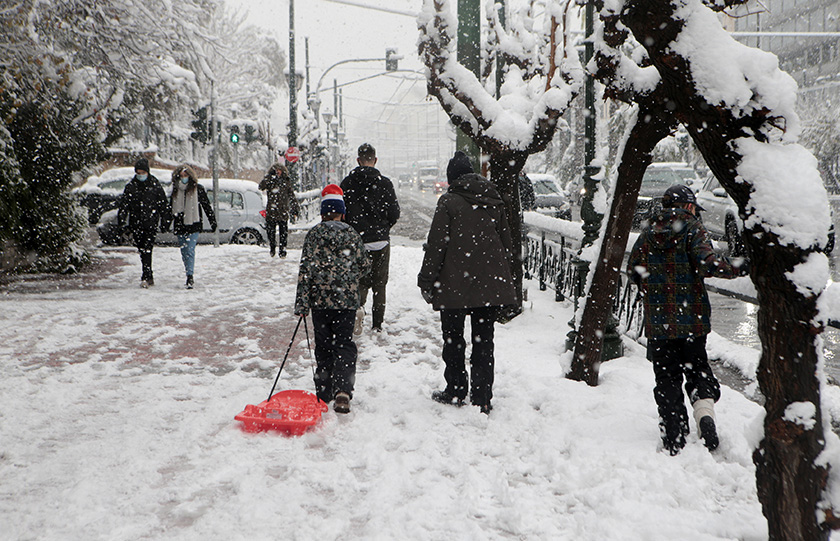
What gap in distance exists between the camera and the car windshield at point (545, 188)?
22.3m

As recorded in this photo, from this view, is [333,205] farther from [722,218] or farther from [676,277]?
[722,218]

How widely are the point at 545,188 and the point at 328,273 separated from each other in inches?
723

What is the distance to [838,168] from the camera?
27.8m

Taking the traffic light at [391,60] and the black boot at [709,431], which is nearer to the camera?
the black boot at [709,431]

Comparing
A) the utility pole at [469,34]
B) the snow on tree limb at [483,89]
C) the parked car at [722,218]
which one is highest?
the utility pole at [469,34]

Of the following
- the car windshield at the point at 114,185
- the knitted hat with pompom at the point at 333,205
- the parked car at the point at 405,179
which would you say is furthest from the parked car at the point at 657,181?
the parked car at the point at 405,179

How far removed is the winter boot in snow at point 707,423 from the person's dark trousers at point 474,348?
1.46m

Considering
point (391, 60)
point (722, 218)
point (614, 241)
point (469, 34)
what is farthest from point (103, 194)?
point (614, 241)

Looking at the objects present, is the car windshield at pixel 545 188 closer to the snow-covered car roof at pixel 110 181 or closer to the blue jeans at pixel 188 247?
the snow-covered car roof at pixel 110 181

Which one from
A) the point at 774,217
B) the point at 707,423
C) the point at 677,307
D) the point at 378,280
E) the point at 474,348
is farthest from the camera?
the point at 378,280

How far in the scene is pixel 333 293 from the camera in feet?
16.5

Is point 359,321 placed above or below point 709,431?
above

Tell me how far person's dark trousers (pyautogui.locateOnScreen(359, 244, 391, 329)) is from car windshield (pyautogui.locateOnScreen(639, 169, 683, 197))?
42.3 ft

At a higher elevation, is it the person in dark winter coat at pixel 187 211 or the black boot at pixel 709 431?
the person in dark winter coat at pixel 187 211
